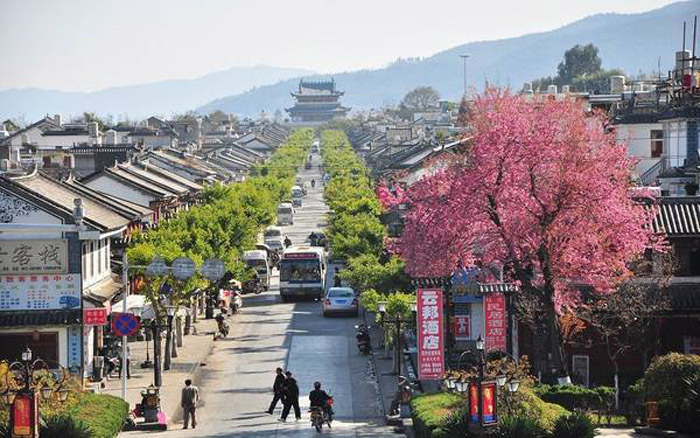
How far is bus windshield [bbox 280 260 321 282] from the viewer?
72.5 m

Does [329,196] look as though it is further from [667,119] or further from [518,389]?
[518,389]

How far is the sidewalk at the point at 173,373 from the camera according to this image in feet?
A: 145

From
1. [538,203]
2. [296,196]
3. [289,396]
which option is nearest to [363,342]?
[289,396]

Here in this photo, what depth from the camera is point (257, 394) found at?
4594 centimetres

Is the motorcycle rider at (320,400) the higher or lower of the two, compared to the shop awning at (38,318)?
lower

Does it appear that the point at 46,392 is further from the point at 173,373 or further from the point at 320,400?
the point at 173,373

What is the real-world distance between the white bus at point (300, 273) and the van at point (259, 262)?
4.84 metres

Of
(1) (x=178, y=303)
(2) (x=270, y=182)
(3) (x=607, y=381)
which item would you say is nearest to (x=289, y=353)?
(1) (x=178, y=303)

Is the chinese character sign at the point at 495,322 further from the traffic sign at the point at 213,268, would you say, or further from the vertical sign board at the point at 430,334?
the traffic sign at the point at 213,268

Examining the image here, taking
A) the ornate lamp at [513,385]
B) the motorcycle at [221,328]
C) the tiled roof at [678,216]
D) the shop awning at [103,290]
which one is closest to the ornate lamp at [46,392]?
the ornate lamp at [513,385]

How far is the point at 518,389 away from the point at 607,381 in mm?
15451

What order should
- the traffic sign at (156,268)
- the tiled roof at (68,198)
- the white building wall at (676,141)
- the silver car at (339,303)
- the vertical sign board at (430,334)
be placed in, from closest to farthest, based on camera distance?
the vertical sign board at (430,334) → the traffic sign at (156,268) → the tiled roof at (68,198) → the white building wall at (676,141) → the silver car at (339,303)

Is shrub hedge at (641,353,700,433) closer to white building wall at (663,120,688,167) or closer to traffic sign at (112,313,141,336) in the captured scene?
traffic sign at (112,313,141,336)

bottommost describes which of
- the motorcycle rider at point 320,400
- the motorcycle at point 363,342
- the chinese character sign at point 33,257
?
the motorcycle at point 363,342
